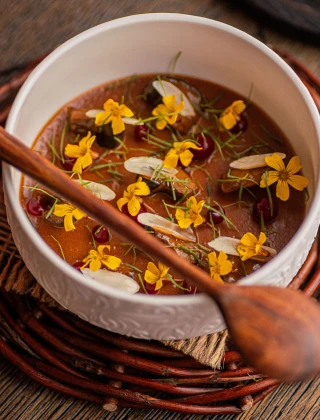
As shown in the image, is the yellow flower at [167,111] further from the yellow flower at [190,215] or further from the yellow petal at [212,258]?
the yellow petal at [212,258]

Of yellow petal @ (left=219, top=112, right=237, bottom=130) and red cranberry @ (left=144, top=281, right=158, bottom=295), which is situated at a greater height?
yellow petal @ (left=219, top=112, right=237, bottom=130)

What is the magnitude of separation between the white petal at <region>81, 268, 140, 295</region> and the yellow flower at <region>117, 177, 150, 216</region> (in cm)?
11

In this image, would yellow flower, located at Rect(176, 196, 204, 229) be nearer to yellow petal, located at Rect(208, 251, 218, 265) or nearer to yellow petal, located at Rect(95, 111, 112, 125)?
yellow petal, located at Rect(208, 251, 218, 265)

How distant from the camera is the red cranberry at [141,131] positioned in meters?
1.27

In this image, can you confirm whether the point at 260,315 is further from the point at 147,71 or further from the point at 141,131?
the point at 147,71

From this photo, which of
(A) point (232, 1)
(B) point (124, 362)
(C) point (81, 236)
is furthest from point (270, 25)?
(B) point (124, 362)

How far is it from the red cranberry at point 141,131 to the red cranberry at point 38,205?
204mm

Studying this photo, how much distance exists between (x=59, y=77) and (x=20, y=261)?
1.08ft

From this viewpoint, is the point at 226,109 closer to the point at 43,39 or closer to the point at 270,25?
the point at 270,25

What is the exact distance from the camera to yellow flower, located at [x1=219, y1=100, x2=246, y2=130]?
1.26 metres

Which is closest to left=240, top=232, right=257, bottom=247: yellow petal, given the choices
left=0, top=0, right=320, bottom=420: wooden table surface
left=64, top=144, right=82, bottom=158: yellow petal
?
left=64, top=144, right=82, bottom=158: yellow petal

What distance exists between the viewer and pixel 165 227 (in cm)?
117

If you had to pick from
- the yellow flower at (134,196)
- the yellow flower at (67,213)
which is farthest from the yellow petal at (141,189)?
the yellow flower at (67,213)

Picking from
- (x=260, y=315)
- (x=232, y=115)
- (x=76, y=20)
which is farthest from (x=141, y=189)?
(x=76, y=20)
